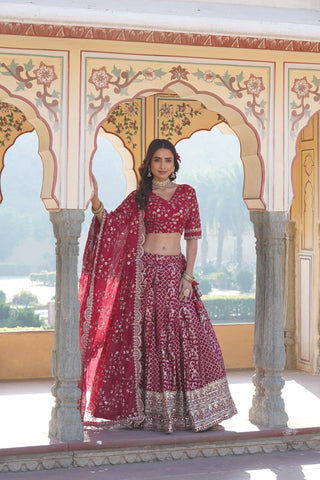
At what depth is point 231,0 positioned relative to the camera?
6570 mm

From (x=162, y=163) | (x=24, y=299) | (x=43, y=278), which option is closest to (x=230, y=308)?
(x=43, y=278)

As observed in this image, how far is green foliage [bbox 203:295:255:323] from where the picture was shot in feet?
78.9

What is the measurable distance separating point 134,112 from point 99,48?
2.89 meters

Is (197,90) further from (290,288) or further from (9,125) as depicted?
(290,288)

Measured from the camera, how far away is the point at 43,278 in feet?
76.0

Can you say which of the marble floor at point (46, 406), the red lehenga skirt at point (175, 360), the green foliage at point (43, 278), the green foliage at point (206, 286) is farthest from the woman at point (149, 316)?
the green foliage at point (206, 286)

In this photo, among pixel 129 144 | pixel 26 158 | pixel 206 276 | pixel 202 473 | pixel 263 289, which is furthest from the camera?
pixel 206 276

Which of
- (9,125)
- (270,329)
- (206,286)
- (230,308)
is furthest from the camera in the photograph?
(230,308)

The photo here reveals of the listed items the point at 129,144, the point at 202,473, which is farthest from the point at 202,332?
the point at 129,144

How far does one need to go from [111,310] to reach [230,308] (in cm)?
1909

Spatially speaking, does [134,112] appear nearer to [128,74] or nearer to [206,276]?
[128,74]

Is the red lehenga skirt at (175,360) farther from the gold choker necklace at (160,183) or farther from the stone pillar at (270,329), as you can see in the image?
the gold choker necklace at (160,183)

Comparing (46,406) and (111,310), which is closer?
(111,310)

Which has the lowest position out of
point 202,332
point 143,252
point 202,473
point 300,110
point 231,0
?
point 202,473
